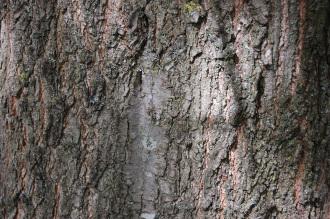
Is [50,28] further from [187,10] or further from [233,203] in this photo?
[233,203]

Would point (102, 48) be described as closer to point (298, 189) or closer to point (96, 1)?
point (96, 1)

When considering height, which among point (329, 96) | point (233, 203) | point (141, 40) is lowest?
point (233, 203)

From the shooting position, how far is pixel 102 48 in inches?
59.6

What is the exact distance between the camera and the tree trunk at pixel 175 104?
4.83ft

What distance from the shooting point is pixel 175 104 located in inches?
59.4

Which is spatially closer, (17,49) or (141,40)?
(141,40)

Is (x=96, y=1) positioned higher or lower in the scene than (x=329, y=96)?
higher

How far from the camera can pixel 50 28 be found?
1.55 metres

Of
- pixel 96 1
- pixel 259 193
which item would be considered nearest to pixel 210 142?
pixel 259 193

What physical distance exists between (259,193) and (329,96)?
361 millimetres

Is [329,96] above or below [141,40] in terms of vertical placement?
below

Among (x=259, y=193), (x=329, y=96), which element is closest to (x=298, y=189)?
(x=259, y=193)

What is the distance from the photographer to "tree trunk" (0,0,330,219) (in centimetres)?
147

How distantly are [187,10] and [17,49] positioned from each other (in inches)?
21.9
